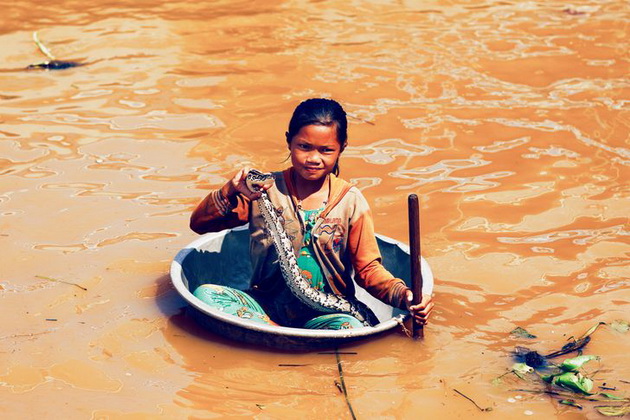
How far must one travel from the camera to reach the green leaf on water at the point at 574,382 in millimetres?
3301

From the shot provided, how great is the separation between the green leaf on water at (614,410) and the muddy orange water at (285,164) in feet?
0.47

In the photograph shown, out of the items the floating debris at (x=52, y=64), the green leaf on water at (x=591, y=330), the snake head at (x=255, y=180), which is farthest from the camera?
the floating debris at (x=52, y=64)

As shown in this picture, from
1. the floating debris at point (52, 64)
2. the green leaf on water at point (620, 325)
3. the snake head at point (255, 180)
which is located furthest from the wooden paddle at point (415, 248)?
the floating debris at point (52, 64)

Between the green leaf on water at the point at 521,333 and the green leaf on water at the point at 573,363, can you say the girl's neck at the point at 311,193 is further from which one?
the green leaf on water at the point at 573,363

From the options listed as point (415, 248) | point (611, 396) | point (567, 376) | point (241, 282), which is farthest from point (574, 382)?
point (241, 282)

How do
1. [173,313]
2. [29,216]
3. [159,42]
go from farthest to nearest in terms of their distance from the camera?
[159,42]
[29,216]
[173,313]

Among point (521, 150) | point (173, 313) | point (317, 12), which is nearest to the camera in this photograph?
point (173, 313)

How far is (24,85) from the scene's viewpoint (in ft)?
22.8

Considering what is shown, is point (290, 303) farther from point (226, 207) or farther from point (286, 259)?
point (226, 207)

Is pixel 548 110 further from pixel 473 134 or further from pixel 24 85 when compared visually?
pixel 24 85

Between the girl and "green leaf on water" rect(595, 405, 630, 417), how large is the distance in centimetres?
75

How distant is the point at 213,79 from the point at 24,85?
148 cm

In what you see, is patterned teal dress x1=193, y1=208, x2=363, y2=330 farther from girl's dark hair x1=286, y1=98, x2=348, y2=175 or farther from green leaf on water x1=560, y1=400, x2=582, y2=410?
green leaf on water x1=560, y1=400, x2=582, y2=410

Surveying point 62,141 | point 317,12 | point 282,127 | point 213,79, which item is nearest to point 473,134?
point 282,127
